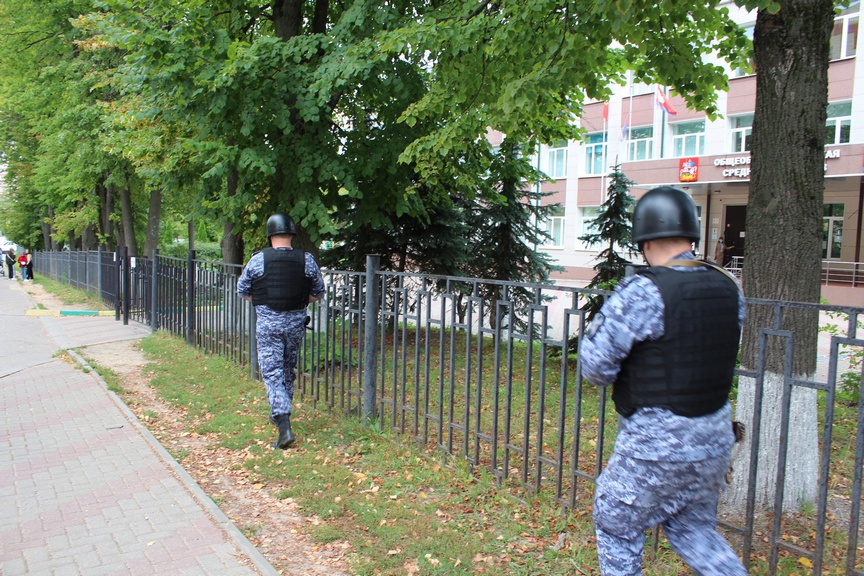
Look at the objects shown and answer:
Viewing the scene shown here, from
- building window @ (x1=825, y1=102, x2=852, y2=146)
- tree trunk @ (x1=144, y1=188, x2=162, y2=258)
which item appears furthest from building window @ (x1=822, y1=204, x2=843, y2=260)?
tree trunk @ (x1=144, y1=188, x2=162, y2=258)

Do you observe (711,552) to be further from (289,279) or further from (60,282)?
(60,282)

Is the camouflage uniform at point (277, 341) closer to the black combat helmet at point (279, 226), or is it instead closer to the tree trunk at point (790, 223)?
the black combat helmet at point (279, 226)

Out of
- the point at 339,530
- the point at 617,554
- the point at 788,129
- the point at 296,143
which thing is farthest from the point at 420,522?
the point at 296,143

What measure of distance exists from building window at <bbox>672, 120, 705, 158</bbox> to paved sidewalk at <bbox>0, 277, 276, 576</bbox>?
2849 centimetres

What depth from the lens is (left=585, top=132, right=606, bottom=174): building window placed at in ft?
114

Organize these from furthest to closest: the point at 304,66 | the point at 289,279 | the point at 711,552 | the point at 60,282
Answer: the point at 60,282, the point at 304,66, the point at 289,279, the point at 711,552

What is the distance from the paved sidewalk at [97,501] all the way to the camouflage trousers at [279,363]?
1052 mm

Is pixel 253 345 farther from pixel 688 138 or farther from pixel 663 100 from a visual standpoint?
pixel 688 138

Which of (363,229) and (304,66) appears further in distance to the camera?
(363,229)

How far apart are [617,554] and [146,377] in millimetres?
8490

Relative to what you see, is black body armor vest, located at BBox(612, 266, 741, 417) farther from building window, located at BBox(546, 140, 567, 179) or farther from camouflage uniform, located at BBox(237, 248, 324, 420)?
building window, located at BBox(546, 140, 567, 179)

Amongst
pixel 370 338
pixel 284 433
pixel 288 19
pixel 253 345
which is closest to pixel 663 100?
pixel 288 19

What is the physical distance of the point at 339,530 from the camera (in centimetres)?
456

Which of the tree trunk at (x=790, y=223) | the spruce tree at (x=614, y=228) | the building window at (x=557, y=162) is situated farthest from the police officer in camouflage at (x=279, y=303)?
the building window at (x=557, y=162)
